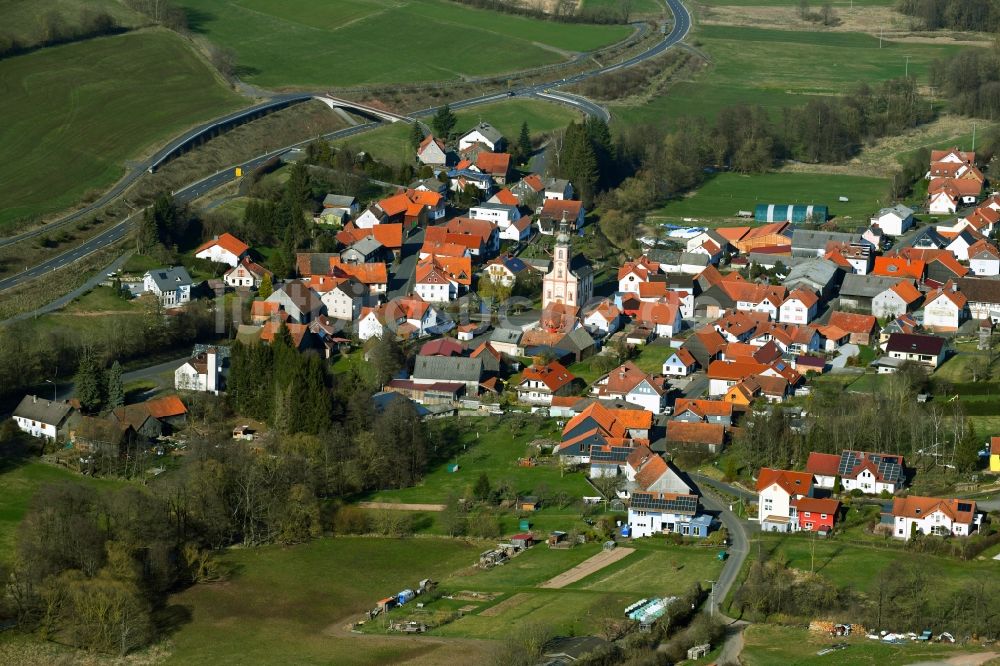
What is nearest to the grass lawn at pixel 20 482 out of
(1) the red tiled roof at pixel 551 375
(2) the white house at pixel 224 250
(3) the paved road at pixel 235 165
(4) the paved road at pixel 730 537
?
(1) the red tiled roof at pixel 551 375

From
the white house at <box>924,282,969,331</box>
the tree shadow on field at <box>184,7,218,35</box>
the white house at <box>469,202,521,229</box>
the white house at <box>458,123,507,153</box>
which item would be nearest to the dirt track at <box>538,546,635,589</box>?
the white house at <box>924,282,969,331</box>

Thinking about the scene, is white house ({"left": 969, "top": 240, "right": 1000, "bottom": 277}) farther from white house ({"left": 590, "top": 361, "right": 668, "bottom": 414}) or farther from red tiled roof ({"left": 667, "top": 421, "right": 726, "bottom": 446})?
red tiled roof ({"left": 667, "top": 421, "right": 726, "bottom": 446})

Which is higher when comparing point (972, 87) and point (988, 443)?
point (972, 87)

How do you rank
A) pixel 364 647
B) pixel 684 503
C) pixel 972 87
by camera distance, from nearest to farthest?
1. pixel 364 647
2. pixel 684 503
3. pixel 972 87

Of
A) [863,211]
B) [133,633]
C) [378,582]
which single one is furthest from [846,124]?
[133,633]

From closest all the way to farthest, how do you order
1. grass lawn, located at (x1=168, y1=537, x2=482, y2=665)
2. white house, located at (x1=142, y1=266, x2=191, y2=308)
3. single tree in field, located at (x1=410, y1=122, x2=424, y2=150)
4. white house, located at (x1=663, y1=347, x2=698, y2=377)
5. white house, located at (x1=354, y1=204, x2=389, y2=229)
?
1. grass lawn, located at (x1=168, y1=537, x2=482, y2=665)
2. white house, located at (x1=663, y1=347, x2=698, y2=377)
3. white house, located at (x1=142, y1=266, x2=191, y2=308)
4. white house, located at (x1=354, y1=204, x2=389, y2=229)
5. single tree in field, located at (x1=410, y1=122, x2=424, y2=150)

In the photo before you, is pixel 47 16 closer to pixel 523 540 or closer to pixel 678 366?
pixel 678 366

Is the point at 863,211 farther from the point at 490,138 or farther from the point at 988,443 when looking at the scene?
the point at 988,443
